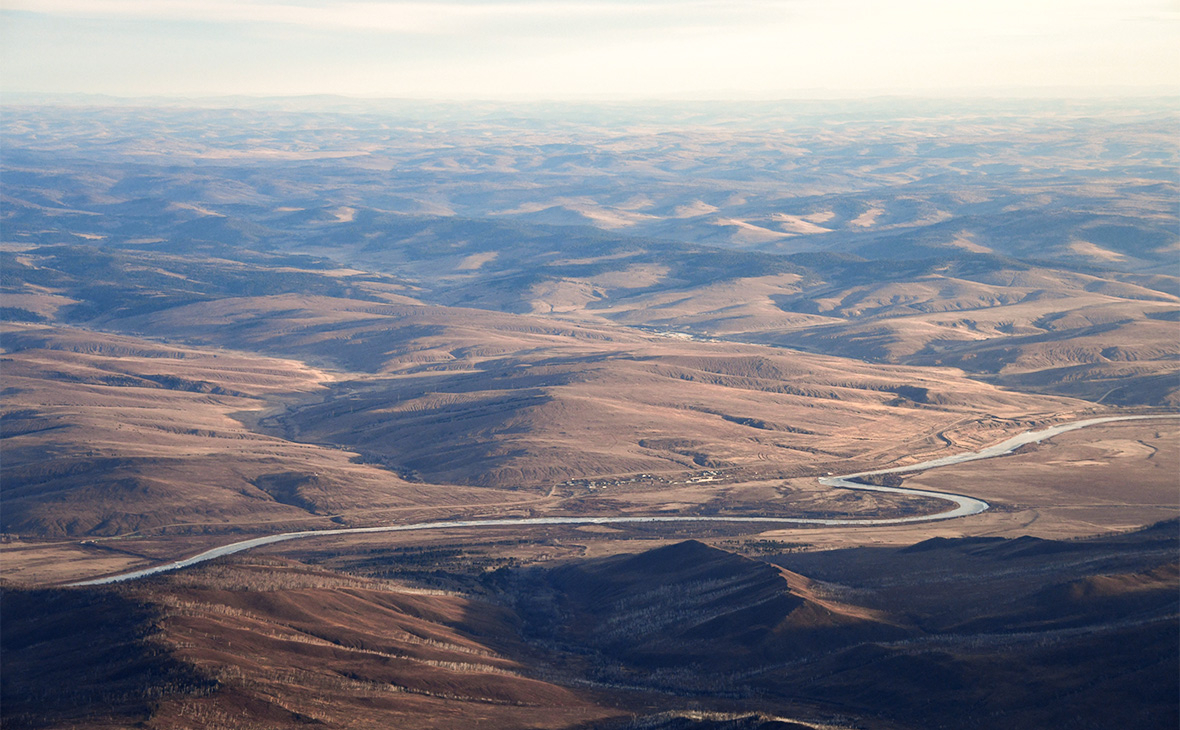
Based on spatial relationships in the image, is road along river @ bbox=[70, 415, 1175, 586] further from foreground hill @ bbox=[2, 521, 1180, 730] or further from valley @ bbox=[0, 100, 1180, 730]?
foreground hill @ bbox=[2, 521, 1180, 730]

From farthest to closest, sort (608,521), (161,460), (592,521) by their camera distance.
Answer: (161,460)
(592,521)
(608,521)

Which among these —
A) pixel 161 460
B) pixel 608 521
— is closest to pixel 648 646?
pixel 608 521

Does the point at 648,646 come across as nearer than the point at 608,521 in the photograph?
Yes

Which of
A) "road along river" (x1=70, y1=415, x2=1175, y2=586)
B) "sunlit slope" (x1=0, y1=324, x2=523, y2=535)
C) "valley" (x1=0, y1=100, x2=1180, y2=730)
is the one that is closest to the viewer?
"valley" (x1=0, y1=100, x2=1180, y2=730)

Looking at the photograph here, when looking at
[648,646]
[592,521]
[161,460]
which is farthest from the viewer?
[161,460]

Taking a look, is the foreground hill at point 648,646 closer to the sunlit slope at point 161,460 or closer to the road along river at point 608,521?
the road along river at point 608,521

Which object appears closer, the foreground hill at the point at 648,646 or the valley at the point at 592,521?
the foreground hill at the point at 648,646

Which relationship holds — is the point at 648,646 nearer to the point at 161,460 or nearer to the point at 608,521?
the point at 608,521

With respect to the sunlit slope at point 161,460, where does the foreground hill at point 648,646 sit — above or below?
above

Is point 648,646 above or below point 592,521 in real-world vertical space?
above

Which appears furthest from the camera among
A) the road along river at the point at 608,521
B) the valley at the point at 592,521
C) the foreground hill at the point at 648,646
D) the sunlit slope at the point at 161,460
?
the sunlit slope at the point at 161,460

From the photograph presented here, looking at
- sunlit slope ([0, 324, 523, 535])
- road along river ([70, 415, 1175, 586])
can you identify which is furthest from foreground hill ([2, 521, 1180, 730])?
sunlit slope ([0, 324, 523, 535])

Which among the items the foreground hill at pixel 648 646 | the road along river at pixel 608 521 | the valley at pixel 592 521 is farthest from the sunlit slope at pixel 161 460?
the foreground hill at pixel 648 646
